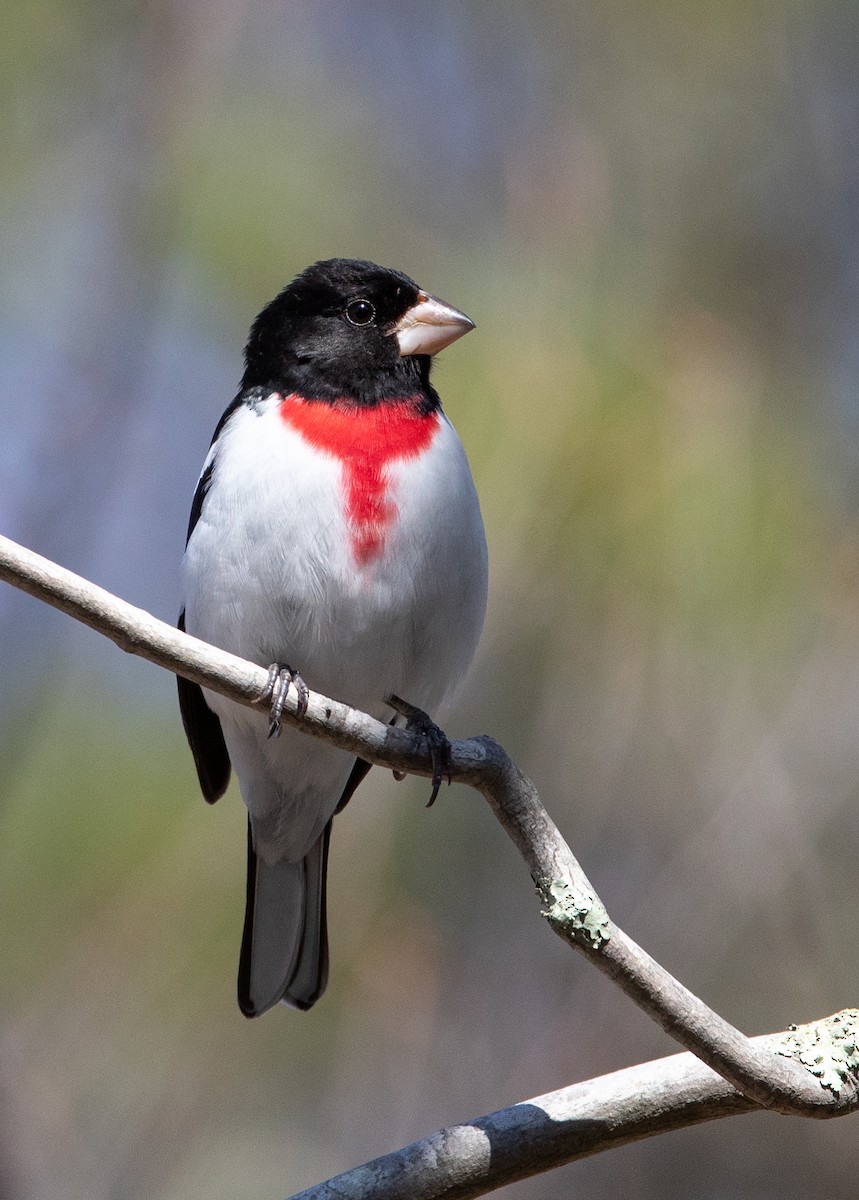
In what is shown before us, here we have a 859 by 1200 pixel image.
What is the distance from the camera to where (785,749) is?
3.49m

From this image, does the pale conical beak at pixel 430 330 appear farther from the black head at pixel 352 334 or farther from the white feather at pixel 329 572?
the white feather at pixel 329 572

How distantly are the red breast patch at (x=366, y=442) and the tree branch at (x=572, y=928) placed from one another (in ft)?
2.31

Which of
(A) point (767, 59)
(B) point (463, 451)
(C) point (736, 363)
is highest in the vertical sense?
(A) point (767, 59)

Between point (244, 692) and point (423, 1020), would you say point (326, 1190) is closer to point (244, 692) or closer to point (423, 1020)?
point (244, 692)

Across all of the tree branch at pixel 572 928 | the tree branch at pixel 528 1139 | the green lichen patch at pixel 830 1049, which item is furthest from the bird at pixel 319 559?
the green lichen patch at pixel 830 1049

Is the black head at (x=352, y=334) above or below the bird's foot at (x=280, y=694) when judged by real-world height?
above

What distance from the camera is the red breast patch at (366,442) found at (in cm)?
291

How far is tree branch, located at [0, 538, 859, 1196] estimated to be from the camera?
203cm

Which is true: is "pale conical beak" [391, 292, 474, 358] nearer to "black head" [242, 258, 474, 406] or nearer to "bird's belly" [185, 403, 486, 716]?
"black head" [242, 258, 474, 406]

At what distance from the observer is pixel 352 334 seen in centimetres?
329

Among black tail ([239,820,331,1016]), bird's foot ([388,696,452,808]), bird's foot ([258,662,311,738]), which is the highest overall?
bird's foot ([258,662,311,738])

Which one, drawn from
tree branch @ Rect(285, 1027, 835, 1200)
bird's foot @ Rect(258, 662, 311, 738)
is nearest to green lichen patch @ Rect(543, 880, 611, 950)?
tree branch @ Rect(285, 1027, 835, 1200)

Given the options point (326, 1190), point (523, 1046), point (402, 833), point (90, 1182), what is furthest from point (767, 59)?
point (90, 1182)

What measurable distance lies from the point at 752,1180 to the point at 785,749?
1429mm
